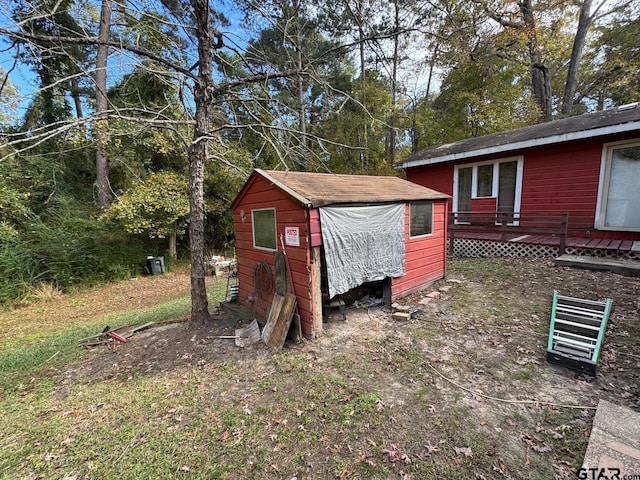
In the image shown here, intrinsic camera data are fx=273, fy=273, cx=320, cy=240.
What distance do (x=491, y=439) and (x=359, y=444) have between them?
3.76 feet

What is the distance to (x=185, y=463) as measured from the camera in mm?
2326

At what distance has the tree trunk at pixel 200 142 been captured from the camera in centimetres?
400

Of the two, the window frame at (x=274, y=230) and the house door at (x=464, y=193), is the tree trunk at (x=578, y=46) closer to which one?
the house door at (x=464, y=193)

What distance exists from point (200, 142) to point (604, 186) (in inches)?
397

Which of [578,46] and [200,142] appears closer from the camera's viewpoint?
[200,142]

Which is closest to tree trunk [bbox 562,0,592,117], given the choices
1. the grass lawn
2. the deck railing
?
the deck railing

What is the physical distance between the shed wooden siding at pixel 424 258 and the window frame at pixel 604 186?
15.4ft

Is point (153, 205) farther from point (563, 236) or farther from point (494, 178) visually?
point (563, 236)

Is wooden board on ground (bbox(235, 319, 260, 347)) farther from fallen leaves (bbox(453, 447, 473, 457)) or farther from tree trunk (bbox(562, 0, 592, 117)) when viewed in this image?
tree trunk (bbox(562, 0, 592, 117))

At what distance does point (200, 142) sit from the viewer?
4.30 m

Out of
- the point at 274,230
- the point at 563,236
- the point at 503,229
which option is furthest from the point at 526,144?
the point at 274,230

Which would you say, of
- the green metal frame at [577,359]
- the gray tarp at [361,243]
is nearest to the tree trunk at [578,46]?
the gray tarp at [361,243]

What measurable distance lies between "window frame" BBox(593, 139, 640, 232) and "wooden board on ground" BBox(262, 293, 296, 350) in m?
8.87

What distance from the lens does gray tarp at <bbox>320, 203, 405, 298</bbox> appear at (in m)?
4.26
